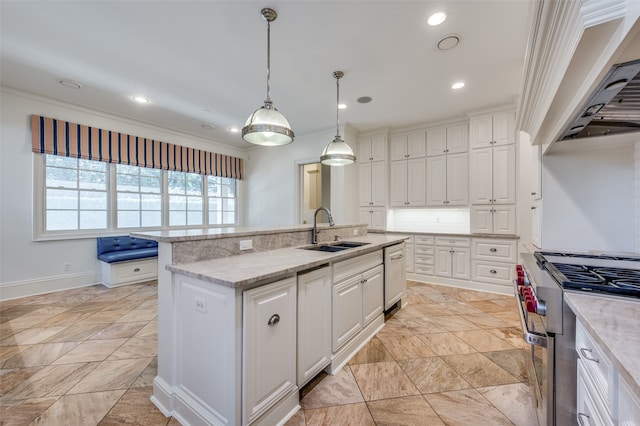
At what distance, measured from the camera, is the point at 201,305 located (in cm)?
142

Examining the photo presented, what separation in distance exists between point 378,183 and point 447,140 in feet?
4.71

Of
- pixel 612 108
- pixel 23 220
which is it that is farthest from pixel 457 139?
pixel 23 220

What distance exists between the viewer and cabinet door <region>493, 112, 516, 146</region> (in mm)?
3930

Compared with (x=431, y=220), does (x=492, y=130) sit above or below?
above

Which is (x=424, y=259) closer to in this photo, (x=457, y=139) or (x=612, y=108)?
(x=457, y=139)

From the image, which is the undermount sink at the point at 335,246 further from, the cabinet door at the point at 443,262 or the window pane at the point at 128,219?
the window pane at the point at 128,219

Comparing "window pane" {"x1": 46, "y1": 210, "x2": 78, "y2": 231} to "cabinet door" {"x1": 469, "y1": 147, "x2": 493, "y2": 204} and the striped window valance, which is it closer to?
the striped window valance

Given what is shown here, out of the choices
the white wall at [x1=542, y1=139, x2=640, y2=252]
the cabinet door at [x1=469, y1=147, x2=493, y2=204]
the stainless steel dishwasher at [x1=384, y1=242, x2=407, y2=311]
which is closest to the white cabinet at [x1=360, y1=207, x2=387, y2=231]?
the cabinet door at [x1=469, y1=147, x2=493, y2=204]

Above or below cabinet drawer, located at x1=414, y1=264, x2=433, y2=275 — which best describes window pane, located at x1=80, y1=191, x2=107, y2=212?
above

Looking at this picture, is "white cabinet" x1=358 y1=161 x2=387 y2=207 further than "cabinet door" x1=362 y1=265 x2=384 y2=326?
Yes

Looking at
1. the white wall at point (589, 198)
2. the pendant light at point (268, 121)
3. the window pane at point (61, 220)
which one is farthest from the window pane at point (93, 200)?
the white wall at point (589, 198)

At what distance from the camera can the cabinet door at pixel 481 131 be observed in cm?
410

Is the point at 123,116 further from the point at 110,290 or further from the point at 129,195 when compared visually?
the point at 110,290

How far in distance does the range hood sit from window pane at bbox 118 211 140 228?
6116mm
